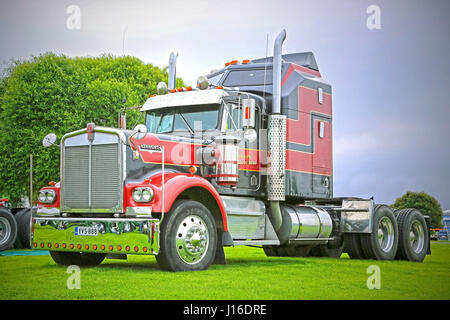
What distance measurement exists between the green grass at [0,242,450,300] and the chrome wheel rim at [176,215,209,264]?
38 centimetres

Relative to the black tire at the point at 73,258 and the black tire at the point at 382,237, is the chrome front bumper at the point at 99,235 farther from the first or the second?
the black tire at the point at 382,237

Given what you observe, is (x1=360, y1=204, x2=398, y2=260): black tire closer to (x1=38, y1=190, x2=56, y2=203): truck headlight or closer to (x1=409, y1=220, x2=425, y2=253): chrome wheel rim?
(x1=409, y1=220, x2=425, y2=253): chrome wheel rim

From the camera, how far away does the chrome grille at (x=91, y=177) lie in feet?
35.9

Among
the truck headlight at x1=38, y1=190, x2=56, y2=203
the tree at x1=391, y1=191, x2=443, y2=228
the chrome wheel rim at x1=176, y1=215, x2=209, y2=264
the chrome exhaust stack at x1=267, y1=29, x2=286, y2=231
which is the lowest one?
the tree at x1=391, y1=191, x2=443, y2=228

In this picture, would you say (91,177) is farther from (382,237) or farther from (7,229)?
(7,229)

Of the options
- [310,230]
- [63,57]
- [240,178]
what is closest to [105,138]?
[240,178]

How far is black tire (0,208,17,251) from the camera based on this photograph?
19.0 metres

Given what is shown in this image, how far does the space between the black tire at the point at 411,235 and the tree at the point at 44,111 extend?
18.0 metres

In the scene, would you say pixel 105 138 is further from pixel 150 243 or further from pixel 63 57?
pixel 63 57

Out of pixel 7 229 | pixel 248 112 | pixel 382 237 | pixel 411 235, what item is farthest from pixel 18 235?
pixel 411 235

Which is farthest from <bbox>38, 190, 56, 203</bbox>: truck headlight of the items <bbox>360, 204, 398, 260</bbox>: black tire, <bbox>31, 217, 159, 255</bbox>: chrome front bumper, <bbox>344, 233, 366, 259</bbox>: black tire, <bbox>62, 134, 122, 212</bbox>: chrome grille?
<bbox>360, 204, 398, 260</bbox>: black tire

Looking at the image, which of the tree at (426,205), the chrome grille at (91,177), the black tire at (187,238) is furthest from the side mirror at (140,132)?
the tree at (426,205)

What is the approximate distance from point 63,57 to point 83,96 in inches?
162

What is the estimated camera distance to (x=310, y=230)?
14.7 m
